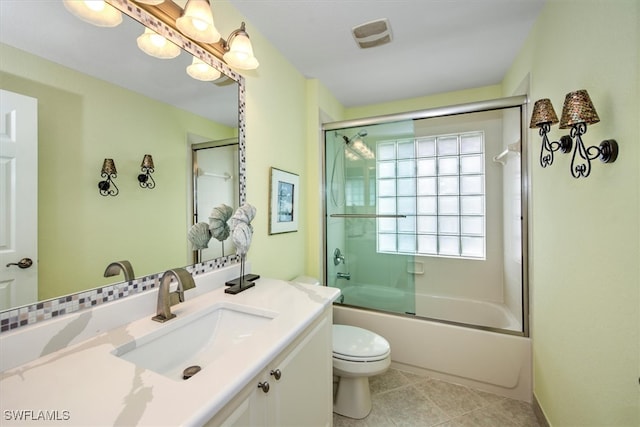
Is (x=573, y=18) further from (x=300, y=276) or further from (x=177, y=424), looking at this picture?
(x=300, y=276)

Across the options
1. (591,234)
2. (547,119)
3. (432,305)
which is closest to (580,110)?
(547,119)

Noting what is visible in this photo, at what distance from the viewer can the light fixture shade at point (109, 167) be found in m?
0.86

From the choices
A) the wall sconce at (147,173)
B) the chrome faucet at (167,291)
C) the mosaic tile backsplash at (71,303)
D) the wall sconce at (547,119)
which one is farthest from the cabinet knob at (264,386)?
the wall sconce at (547,119)

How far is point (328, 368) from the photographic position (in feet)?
3.94

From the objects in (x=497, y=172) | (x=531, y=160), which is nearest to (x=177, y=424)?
(x=531, y=160)

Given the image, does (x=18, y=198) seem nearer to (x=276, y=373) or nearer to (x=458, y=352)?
(x=276, y=373)

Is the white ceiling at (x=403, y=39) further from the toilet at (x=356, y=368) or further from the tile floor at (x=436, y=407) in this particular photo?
the tile floor at (x=436, y=407)

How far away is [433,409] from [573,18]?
2.21 metres

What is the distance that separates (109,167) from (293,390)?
1.02 meters

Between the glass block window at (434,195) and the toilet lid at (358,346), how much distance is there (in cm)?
90

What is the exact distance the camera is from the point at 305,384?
3.19 ft

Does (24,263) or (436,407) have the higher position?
(24,263)

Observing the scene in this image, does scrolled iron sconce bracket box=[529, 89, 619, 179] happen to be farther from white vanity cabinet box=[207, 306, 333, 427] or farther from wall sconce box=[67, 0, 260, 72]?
wall sconce box=[67, 0, 260, 72]

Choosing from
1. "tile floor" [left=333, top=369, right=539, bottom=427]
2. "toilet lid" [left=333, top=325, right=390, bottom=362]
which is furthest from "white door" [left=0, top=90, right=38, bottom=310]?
"tile floor" [left=333, top=369, right=539, bottom=427]
